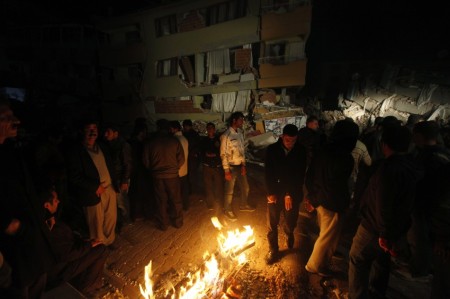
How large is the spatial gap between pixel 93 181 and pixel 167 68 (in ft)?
55.4

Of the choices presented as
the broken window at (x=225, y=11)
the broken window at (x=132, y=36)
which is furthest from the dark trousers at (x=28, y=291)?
the broken window at (x=132, y=36)

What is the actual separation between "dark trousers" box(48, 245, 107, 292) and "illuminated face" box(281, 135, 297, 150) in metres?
3.61

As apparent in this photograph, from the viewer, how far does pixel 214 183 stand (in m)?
6.45

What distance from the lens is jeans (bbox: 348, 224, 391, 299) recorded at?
3.15 m

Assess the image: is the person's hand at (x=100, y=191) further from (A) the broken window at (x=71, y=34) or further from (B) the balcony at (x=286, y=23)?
(A) the broken window at (x=71, y=34)

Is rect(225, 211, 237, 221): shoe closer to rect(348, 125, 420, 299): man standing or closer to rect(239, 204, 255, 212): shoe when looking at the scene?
rect(239, 204, 255, 212): shoe

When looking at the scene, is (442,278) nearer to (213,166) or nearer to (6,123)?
(213,166)

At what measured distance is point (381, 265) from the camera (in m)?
3.24

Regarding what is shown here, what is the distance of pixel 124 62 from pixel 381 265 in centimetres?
2258

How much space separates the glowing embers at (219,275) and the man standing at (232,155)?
5.39ft

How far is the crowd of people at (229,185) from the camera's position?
2564mm

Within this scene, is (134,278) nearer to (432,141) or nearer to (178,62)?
(432,141)

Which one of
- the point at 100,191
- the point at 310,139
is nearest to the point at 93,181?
the point at 100,191

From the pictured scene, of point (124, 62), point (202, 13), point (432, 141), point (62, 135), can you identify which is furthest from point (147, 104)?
point (432, 141)
